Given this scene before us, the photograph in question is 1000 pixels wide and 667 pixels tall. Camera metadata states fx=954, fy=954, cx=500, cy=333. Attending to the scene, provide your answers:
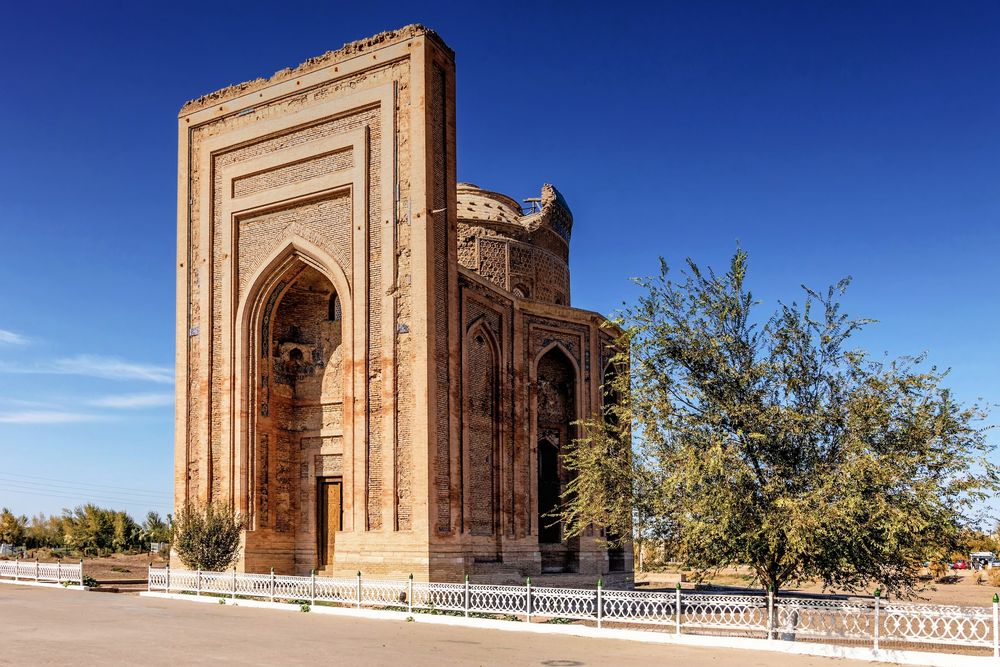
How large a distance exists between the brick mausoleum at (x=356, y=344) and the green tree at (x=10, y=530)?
26636 millimetres

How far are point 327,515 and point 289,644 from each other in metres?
10.7

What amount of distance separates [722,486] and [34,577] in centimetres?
1653

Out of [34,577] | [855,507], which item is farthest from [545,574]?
[855,507]

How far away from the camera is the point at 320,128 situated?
21125mm

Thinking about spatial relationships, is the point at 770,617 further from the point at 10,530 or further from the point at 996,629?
the point at 10,530

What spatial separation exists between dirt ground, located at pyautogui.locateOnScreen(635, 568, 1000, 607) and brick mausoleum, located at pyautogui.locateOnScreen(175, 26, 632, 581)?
5996mm

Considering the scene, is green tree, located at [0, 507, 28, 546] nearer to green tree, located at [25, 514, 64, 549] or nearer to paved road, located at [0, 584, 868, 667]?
green tree, located at [25, 514, 64, 549]

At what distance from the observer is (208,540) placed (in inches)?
758

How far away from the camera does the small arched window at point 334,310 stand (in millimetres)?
22312

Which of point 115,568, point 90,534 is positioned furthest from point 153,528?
point 90,534

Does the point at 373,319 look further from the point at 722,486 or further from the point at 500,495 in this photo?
the point at 722,486

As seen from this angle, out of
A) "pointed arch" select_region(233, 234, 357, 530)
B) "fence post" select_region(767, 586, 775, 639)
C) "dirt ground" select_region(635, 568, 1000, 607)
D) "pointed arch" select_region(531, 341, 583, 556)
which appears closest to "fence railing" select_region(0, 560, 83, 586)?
"pointed arch" select_region(233, 234, 357, 530)

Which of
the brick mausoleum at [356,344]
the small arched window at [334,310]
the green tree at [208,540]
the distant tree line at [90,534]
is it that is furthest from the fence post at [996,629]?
the distant tree line at [90,534]

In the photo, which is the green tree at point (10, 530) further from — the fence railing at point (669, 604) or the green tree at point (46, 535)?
the fence railing at point (669, 604)
